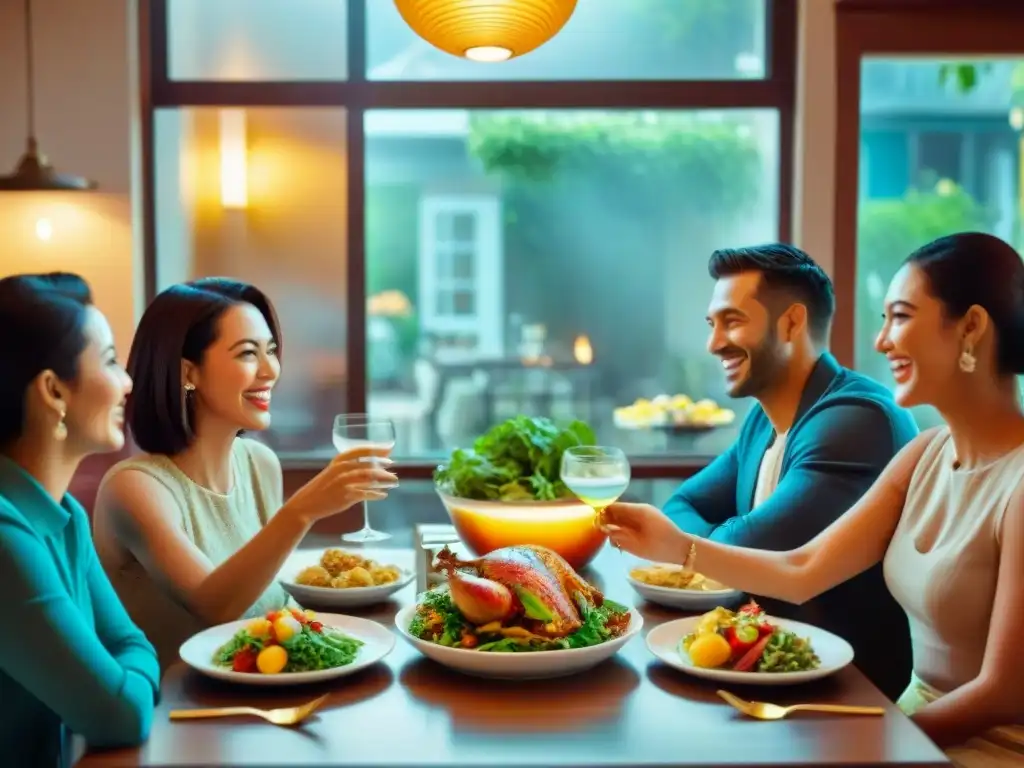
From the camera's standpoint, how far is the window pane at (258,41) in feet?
13.0

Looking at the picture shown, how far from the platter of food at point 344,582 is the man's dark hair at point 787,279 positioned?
0.95m

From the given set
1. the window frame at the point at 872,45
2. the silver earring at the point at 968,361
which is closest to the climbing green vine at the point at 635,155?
the window frame at the point at 872,45

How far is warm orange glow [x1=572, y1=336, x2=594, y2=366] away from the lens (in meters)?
4.23

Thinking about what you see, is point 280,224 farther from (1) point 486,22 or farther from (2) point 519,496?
(2) point 519,496

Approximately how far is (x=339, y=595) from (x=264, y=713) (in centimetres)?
52

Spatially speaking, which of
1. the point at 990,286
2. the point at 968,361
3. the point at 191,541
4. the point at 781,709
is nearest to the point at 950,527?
the point at 968,361

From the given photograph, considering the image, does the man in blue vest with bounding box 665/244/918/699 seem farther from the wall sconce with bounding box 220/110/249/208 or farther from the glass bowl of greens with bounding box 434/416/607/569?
the wall sconce with bounding box 220/110/249/208

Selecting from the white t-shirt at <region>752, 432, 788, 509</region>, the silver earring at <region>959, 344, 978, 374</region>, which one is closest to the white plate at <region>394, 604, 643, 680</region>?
the silver earring at <region>959, 344, 978, 374</region>

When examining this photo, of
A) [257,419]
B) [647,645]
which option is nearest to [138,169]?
[257,419]

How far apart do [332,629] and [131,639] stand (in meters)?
0.29

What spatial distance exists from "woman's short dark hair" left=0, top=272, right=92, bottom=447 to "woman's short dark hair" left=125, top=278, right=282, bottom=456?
447 millimetres

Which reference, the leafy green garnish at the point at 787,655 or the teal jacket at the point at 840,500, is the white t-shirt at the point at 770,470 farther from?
the leafy green garnish at the point at 787,655

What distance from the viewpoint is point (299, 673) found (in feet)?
4.73

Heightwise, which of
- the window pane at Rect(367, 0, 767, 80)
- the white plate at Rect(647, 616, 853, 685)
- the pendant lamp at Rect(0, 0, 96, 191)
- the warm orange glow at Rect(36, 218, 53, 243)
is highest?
the window pane at Rect(367, 0, 767, 80)
